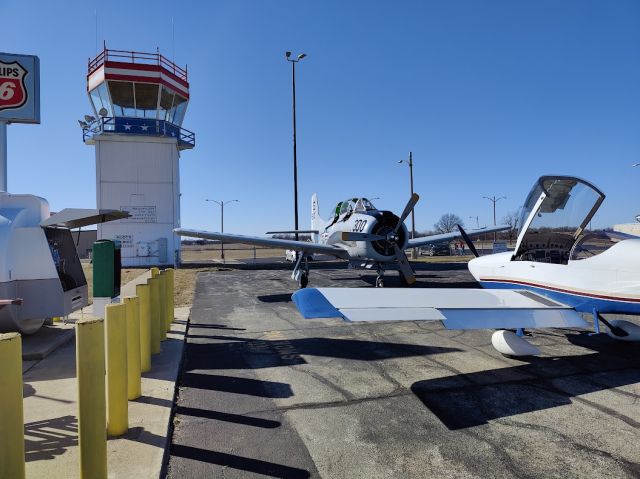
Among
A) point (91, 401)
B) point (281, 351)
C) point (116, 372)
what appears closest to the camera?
point (91, 401)

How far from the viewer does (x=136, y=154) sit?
26.5 metres

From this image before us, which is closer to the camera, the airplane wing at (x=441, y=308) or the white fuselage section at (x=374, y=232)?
the airplane wing at (x=441, y=308)

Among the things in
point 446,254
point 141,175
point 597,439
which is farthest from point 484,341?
point 446,254

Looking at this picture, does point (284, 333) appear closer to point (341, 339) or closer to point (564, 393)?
point (341, 339)

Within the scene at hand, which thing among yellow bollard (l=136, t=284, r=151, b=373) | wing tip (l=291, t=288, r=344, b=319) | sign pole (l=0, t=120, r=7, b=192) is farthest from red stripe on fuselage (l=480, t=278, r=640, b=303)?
sign pole (l=0, t=120, r=7, b=192)

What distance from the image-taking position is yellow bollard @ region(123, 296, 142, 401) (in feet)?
13.5

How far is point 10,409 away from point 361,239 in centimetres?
1125

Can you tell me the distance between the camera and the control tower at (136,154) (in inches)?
1014

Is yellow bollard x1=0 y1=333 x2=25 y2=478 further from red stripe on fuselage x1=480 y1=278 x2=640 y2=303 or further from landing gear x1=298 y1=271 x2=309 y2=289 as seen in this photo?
landing gear x1=298 y1=271 x2=309 y2=289

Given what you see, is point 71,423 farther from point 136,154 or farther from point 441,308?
point 136,154

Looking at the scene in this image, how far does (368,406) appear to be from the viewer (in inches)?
160

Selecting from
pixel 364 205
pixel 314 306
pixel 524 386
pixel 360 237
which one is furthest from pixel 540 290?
pixel 364 205

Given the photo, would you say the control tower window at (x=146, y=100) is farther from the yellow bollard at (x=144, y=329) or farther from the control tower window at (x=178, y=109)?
the yellow bollard at (x=144, y=329)

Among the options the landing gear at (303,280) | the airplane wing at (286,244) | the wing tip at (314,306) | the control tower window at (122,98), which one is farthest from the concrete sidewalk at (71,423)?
the control tower window at (122,98)
